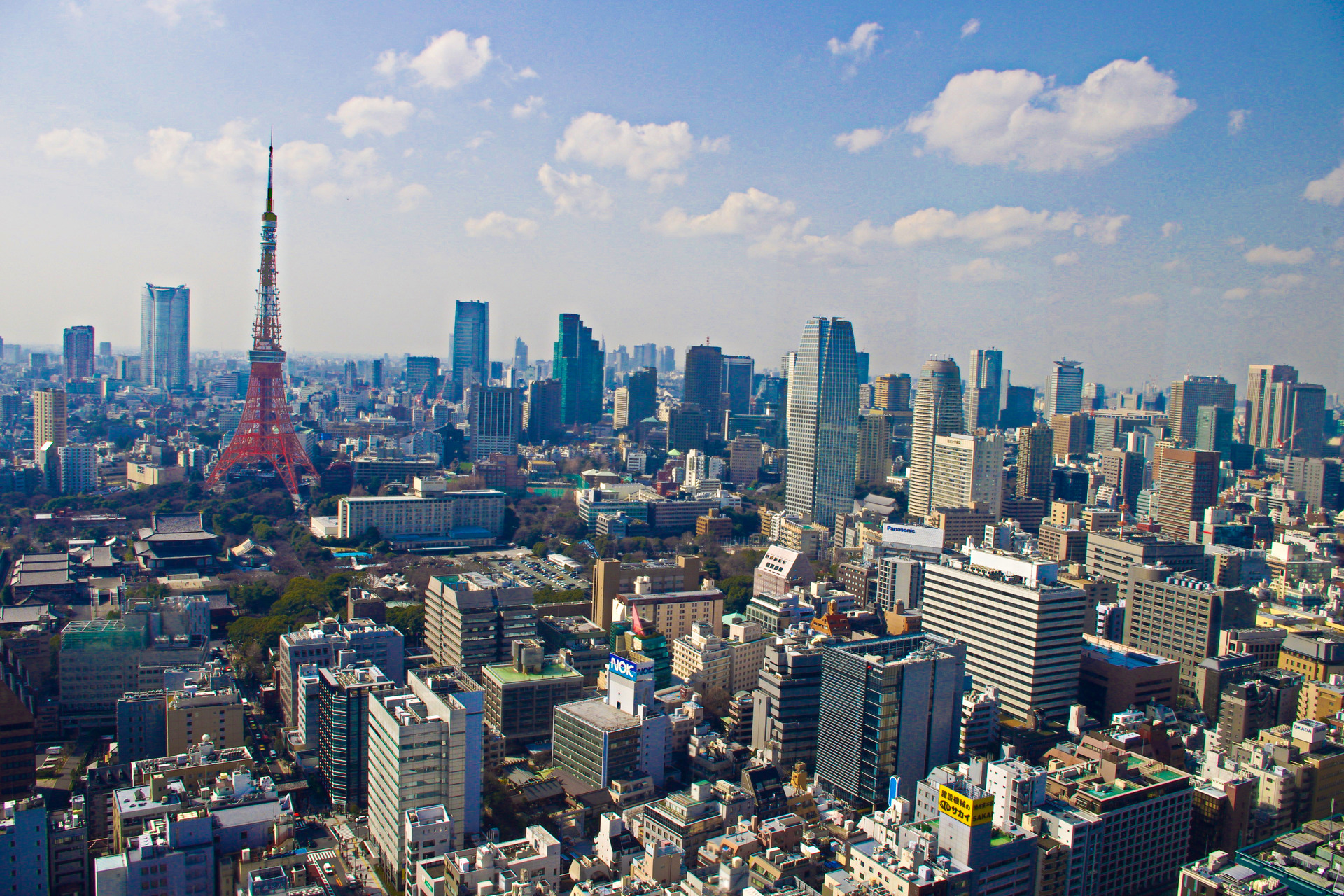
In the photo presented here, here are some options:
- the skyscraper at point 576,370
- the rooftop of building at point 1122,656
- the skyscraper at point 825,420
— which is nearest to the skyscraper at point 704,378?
the skyscraper at point 576,370

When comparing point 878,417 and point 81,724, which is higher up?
point 878,417

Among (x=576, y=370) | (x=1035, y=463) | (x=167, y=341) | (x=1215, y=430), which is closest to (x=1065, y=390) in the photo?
(x=1035, y=463)

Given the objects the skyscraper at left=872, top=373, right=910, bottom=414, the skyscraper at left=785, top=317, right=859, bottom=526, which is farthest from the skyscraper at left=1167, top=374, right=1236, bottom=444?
the skyscraper at left=872, top=373, right=910, bottom=414

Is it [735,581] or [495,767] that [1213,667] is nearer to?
[735,581]

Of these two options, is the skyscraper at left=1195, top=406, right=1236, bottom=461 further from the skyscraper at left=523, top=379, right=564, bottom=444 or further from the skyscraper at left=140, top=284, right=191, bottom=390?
the skyscraper at left=140, top=284, right=191, bottom=390

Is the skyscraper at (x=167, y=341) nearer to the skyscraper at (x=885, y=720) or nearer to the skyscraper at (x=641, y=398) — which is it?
the skyscraper at (x=641, y=398)

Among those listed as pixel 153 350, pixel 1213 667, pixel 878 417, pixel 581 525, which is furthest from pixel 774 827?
pixel 153 350
